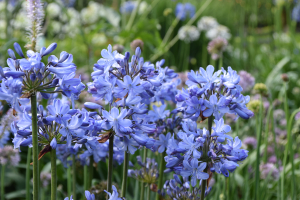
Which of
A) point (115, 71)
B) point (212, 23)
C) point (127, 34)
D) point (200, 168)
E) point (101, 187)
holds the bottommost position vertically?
point (101, 187)

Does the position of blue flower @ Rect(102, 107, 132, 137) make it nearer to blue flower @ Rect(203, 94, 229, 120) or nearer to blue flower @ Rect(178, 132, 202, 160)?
blue flower @ Rect(178, 132, 202, 160)

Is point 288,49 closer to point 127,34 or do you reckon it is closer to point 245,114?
point 127,34

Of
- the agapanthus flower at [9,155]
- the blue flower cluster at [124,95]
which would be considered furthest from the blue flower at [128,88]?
the agapanthus flower at [9,155]

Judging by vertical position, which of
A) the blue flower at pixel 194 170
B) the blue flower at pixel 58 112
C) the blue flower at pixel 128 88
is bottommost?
the blue flower at pixel 194 170

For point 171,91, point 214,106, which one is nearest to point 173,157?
point 214,106

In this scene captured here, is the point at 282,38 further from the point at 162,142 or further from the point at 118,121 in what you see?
the point at 118,121

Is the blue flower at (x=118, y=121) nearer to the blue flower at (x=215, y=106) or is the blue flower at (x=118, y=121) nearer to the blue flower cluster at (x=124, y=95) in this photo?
the blue flower cluster at (x=124, y=95)

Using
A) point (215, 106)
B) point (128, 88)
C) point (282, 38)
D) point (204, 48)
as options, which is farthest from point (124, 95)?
point (282, 38)
